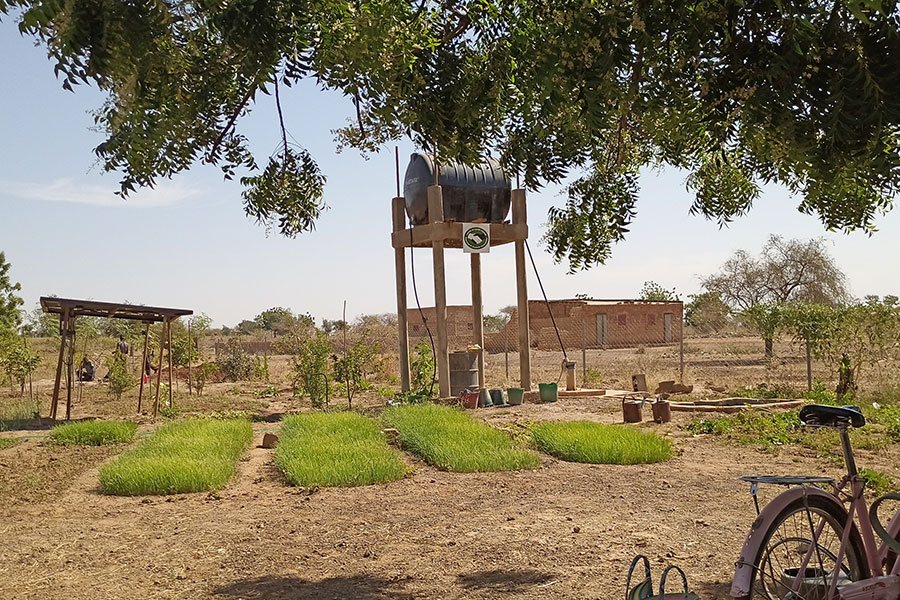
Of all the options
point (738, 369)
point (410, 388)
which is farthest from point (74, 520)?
point (738, 369)

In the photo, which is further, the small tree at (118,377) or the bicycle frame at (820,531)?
the small tree at (118,377)

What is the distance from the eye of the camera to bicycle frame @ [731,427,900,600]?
3422 mm

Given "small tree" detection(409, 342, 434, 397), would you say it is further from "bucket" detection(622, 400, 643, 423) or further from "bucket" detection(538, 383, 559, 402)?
"bucket" detection(622, 400, 643, 423)

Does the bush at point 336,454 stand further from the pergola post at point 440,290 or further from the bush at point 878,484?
the bush at point 878,484

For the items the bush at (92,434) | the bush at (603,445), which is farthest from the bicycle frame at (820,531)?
the bush at (92,434)

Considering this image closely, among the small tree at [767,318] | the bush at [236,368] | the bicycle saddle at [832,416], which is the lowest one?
the bicycle saddle at [832,416]

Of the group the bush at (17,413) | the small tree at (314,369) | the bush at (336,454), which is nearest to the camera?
the bush at (336,454)

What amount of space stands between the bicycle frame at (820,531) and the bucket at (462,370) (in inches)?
477

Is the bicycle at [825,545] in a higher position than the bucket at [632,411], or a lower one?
lower

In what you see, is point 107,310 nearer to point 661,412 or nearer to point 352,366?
point 352,366

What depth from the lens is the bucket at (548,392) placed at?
15.7 meters

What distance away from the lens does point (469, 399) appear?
15.0 meters

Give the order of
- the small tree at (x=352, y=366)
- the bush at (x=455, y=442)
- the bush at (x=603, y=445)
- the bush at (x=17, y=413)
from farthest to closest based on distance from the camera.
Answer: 1. the small tree at (x=352, y=366)
2. the bush at (x=17, y=413)
3. the bush at (x=603, y=445)
4. the bush at (x=455, y=442)

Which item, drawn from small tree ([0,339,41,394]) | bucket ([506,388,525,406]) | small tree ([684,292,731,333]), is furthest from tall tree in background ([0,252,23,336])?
small tree ([684,292,731,333])
